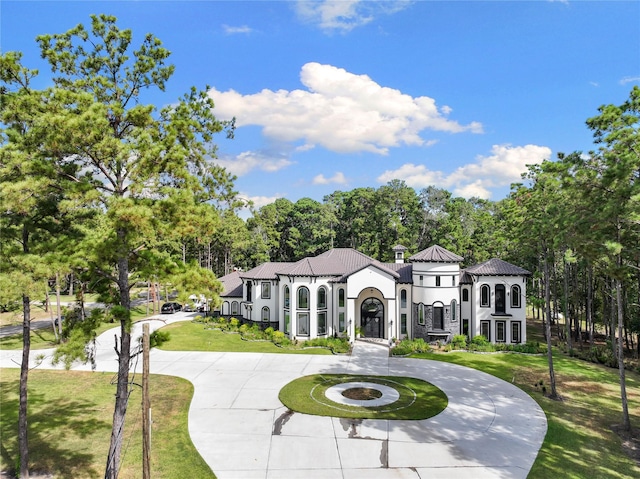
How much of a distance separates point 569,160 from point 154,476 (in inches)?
759

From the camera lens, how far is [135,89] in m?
11.5

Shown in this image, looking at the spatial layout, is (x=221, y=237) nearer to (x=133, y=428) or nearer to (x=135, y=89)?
(x=133, y=428)

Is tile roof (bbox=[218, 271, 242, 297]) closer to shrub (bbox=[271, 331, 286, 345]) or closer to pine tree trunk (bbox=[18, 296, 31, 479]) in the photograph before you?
shrub (bbox=[271, 331, 286, 345])

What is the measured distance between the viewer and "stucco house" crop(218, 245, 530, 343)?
1239 inches

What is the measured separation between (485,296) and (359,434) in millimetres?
20827

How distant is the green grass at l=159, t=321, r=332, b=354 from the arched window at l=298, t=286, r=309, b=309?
13.2 feet

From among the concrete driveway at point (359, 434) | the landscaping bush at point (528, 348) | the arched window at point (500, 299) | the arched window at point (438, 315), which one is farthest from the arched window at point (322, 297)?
the landscaping bush at point (528, 348)

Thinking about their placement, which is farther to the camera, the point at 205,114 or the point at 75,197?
the point at 205,114

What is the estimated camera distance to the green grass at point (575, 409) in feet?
43.6

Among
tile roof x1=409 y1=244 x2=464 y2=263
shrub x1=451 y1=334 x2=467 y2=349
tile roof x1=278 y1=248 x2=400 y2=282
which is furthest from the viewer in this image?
tile roof x1=278 y1=248 x2=400 y2=282

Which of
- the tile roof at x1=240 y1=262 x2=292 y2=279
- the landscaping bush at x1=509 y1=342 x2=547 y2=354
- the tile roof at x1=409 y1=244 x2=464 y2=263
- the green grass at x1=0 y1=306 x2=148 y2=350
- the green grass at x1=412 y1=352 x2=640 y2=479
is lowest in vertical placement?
the green grass at x1=412 y1=352 x2=640 y2=479

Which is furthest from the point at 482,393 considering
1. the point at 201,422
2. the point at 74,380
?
the point at 74,380

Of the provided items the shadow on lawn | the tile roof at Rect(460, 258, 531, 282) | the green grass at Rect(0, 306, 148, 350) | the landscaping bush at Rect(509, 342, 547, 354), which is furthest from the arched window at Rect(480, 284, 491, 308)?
the shadow on lawn

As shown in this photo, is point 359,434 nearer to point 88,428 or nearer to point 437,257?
point 88,428
